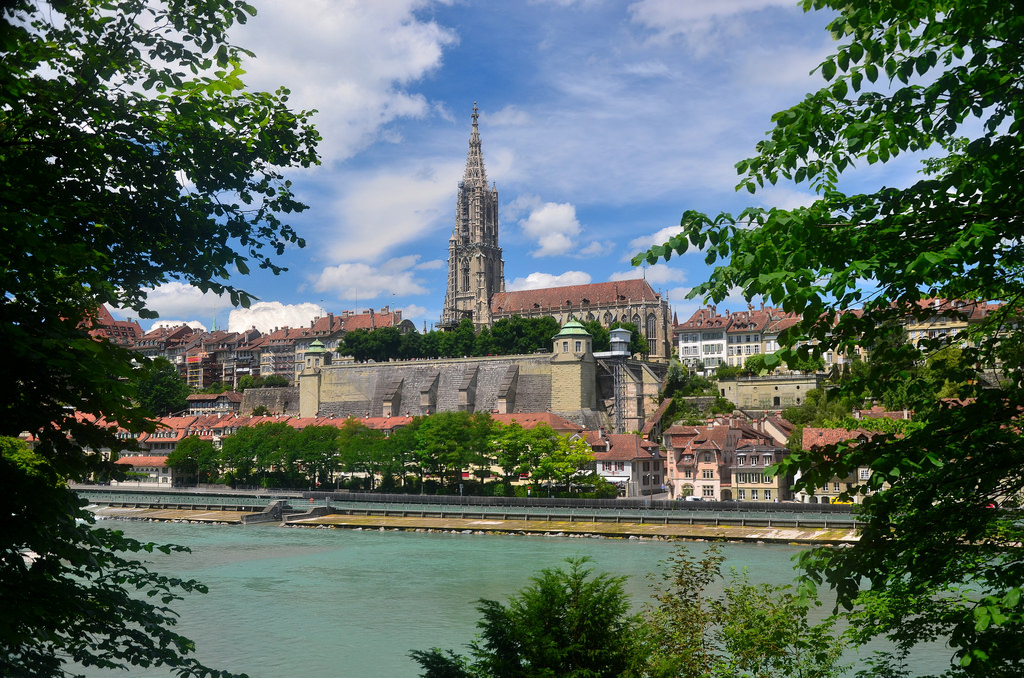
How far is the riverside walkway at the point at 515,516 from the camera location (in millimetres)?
39781

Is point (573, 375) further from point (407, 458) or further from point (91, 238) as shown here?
point (91, 238)

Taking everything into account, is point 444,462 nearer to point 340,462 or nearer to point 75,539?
point 340,462

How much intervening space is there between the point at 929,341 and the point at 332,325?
10975cm

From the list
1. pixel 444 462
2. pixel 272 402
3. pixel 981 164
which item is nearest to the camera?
pixel 981 164

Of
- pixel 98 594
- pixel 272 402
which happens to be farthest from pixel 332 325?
pixel 98 594

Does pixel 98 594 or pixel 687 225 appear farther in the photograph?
pixel 98 594

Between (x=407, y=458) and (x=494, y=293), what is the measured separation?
5855 cm

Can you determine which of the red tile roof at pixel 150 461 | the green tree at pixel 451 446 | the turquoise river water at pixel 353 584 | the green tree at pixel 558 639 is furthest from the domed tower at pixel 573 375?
the green tree at pixel 558 639

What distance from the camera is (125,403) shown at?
200 inches

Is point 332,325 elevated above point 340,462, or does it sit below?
above

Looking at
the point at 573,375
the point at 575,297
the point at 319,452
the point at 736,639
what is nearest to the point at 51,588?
the point at 736,639

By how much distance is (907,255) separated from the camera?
493 centimetres

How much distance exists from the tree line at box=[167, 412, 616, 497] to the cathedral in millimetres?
37726

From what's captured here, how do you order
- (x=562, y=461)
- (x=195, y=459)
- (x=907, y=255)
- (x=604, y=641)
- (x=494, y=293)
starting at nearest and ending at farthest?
(x=907, y=255)
(x=604, y=641)
(x=562, y=461)
(x=195, y=459)
(x=494, y=293)
